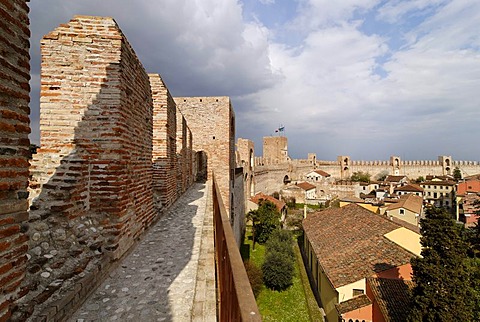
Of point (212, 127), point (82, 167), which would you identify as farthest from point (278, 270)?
point (82, 167)

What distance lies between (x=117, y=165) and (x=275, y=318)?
14.4m

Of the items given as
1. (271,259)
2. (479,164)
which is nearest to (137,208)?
(271,259)

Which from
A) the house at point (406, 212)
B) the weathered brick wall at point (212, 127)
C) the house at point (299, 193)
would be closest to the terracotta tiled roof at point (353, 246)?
the weathered brick wall at point (212, 127)

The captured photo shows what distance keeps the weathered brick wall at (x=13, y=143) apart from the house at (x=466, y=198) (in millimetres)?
40572

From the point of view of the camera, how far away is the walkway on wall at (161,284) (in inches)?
99.0

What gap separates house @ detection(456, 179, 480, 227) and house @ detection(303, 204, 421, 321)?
69.6ft

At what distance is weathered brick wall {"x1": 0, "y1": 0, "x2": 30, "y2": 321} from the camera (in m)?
1.74

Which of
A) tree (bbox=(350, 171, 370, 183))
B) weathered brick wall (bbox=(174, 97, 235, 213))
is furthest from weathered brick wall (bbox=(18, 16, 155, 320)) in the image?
tree (bbox=(350, 171, 370, 183))

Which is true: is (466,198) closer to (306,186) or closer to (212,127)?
(306,186)

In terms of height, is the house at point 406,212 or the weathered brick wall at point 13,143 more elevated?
the weathered brick wall at point 13,143

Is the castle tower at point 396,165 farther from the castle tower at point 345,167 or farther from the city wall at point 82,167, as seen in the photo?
the city wall at point 82,167

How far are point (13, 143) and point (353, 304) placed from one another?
13.6 m

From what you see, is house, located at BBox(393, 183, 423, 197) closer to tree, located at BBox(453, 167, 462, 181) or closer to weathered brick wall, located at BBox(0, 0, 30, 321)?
tree, located at BBox(453, 167, 462, 181)

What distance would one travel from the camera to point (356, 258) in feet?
46.9
